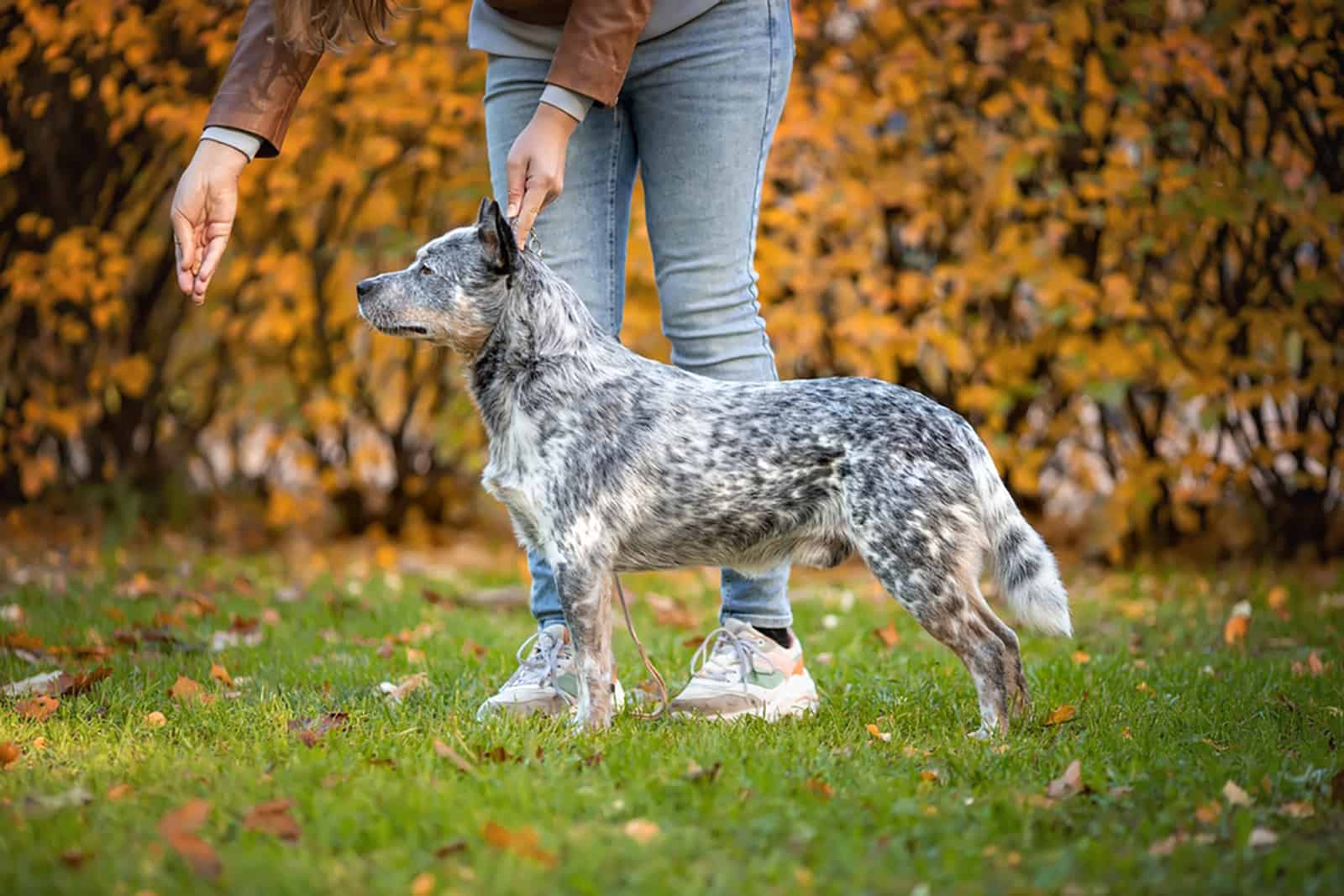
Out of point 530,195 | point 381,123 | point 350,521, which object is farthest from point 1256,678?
point 350,521

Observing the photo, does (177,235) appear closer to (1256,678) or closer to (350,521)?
(1256,678)

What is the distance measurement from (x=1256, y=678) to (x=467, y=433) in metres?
4.19

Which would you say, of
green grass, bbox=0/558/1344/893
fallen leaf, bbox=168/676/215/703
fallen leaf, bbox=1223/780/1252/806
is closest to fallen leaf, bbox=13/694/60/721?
green grass, bbox=0/558/1344/893

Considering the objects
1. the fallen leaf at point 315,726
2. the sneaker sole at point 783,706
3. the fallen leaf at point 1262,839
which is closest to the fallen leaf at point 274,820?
the fallen leaf at point 315,726

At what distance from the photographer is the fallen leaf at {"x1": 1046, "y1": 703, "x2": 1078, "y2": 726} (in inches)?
123

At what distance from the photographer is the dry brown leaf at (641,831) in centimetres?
217

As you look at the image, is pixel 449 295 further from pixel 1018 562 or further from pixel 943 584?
pixel 1018 562

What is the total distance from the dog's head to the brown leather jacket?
397mm

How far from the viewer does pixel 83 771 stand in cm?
257

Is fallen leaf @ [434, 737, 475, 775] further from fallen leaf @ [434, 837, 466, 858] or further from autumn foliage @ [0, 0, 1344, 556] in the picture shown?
autumn foliage @ [0, 0, 1344, 556]

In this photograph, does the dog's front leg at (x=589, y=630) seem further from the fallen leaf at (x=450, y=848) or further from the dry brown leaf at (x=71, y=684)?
the dry brown leaf at (x=71, y=684)

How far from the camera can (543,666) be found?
3.33m

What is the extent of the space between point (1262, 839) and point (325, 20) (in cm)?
282

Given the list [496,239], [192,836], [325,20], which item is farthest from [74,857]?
[325,20]
